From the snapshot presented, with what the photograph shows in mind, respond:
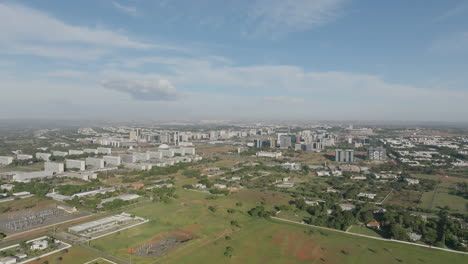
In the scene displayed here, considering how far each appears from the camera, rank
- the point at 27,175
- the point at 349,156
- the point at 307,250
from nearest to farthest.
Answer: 1. the point at 307,250
2. the point at 27,175
3. the point at 349,156

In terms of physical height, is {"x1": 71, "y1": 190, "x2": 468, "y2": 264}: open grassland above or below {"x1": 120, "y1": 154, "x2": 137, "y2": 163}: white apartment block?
below

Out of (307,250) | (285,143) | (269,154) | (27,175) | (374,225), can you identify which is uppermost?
(285,143)

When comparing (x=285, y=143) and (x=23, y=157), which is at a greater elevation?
(x=285, y=143)

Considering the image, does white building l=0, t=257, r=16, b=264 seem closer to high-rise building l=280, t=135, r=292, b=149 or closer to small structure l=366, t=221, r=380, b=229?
small structure l=366, t=221, r=380, b=229

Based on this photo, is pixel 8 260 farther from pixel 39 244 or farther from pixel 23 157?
pixel 23 157

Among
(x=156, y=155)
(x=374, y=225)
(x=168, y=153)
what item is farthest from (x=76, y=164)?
(x=374, y=225)

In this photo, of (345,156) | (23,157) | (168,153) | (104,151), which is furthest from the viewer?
(104,151)

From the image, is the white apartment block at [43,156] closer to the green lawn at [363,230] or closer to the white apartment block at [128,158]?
the white apartment block at [128,158]

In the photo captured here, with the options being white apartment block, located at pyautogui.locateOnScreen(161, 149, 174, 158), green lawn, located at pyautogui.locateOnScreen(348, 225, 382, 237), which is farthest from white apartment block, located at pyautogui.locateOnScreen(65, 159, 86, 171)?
green lawn, located at pyautogui.locateOnScreen(348, 225, 382, 237)

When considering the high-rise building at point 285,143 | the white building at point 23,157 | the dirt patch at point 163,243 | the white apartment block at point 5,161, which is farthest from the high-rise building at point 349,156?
the white apartment block at point 5,161

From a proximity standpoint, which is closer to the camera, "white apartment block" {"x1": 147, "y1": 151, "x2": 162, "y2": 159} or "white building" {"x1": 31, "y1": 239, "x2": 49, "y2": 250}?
"white building" {"x1": 31, "y1": 239, "x2": 49, "y2": 250}

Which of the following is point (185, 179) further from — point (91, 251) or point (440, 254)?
point (440, 254)
